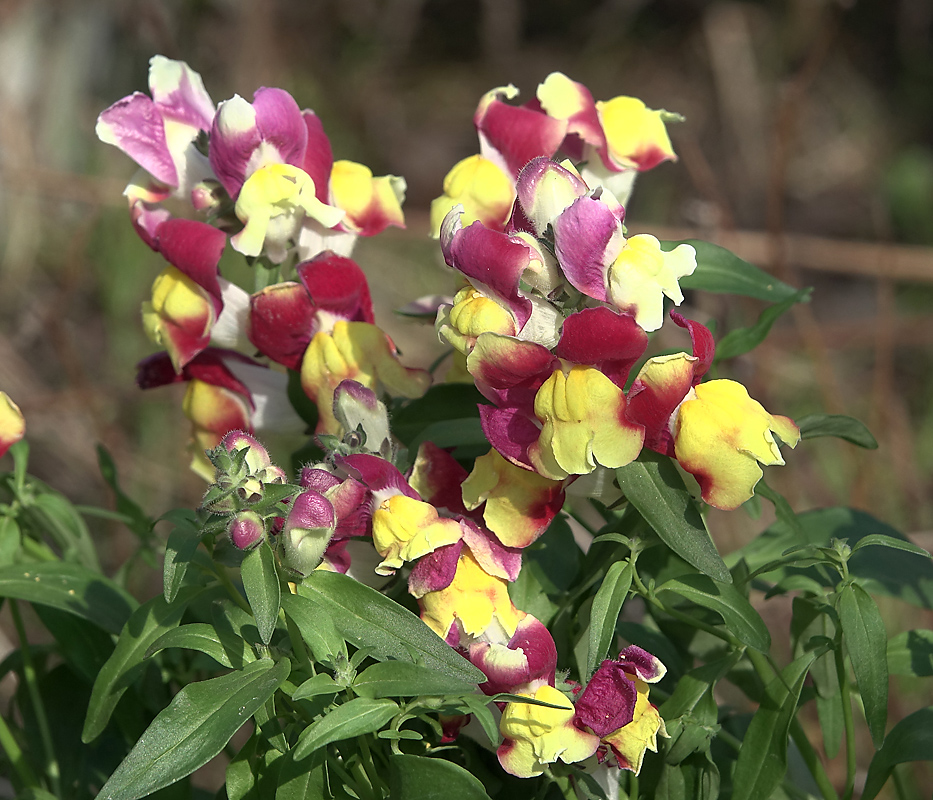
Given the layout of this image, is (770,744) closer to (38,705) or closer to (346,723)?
(346,723)

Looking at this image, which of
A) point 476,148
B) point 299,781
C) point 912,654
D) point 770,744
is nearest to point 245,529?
point 299,781

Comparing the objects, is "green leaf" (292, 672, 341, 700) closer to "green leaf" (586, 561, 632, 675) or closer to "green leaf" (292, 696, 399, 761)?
"green leaf" (292, 696, 399, 761)

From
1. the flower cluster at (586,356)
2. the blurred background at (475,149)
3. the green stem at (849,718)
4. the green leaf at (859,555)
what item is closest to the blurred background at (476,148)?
the blurred background at (475,149)

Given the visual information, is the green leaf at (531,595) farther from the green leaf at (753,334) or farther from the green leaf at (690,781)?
the green leaf at (753,334)

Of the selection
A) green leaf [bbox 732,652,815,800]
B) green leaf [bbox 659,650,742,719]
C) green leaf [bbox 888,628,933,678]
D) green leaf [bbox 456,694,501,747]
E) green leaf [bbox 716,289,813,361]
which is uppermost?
green leaf [bbox 716,289,813,361]

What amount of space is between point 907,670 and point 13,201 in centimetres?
258

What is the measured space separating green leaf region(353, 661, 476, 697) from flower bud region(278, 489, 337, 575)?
8 centimetres

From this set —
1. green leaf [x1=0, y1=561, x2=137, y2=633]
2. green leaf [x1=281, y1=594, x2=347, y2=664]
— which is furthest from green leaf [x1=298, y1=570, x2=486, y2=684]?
green leaf [x1=0, y1=561, x2=137, y2=633]

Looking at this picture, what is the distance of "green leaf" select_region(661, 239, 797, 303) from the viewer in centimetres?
85

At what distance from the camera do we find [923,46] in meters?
3.99

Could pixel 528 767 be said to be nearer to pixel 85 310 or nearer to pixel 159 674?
pixel 159 674

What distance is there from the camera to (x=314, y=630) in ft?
2.12

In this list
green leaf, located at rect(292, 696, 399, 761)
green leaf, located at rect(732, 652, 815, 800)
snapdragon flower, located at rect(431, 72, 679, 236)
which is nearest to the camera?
green leaf, located at rect(292, 696, 399, 761)

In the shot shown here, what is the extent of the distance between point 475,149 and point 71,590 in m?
3.29
